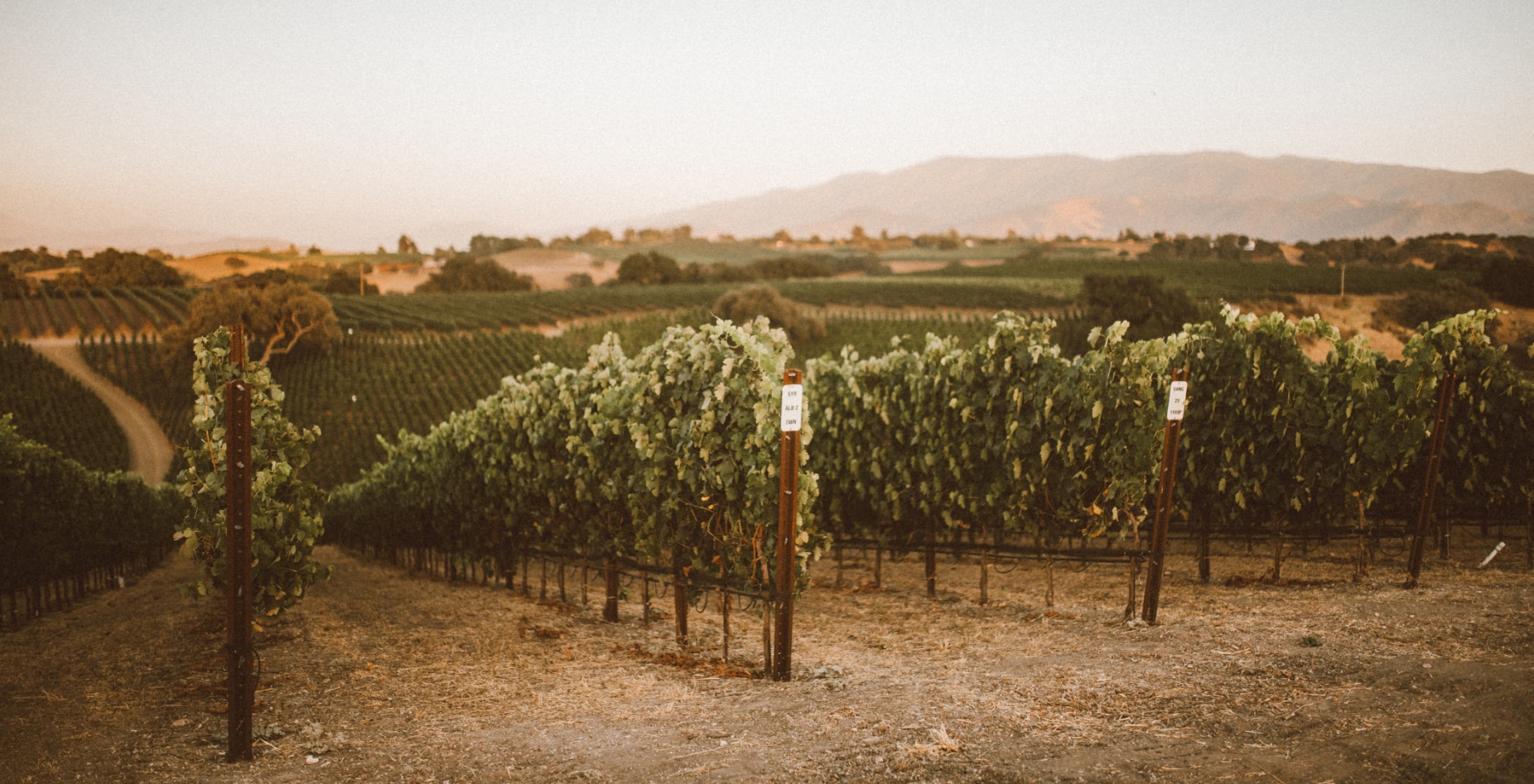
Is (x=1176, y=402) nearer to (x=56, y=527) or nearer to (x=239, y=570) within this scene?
(x=239, y=570)

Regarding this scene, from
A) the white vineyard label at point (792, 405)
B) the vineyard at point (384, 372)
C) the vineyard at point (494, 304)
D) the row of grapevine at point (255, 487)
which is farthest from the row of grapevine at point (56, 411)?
the white vineyard label at point (792, 405)

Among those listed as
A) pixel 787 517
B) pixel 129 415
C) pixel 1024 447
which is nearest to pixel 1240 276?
pixel 1024 447

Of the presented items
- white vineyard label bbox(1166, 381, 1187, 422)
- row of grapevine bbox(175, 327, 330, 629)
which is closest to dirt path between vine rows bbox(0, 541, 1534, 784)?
row of grapevine bbox(175, 327, 330, 629)

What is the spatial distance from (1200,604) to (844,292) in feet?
250

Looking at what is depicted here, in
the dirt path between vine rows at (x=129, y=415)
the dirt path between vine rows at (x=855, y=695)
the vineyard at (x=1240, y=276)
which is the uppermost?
the vineyard at (x=1240, y=276)

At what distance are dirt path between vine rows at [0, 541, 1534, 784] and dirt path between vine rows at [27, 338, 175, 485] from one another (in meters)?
35.0

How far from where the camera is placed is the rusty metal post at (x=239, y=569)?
19.4ft

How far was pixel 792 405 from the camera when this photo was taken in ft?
23.8

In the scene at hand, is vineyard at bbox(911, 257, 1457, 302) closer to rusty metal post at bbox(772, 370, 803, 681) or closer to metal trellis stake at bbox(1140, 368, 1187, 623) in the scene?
metal trellis stake at bbox(1140, 368, 1187, 623)

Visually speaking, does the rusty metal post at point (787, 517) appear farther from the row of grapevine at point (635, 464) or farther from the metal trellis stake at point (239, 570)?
the metal trellis stake at point (239, 570)

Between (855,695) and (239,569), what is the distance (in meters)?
4.58

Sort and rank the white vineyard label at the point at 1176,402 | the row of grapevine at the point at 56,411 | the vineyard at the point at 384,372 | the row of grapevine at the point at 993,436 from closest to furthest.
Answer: the white vineyard label at the point at 1176,402
the row of grapevine at the point at 993,436
the row of grapevine at the point at 56,411
the vineyard at the point at 384,372

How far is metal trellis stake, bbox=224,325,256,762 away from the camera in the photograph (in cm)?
590

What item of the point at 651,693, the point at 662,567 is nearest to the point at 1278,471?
the point at 662,567
